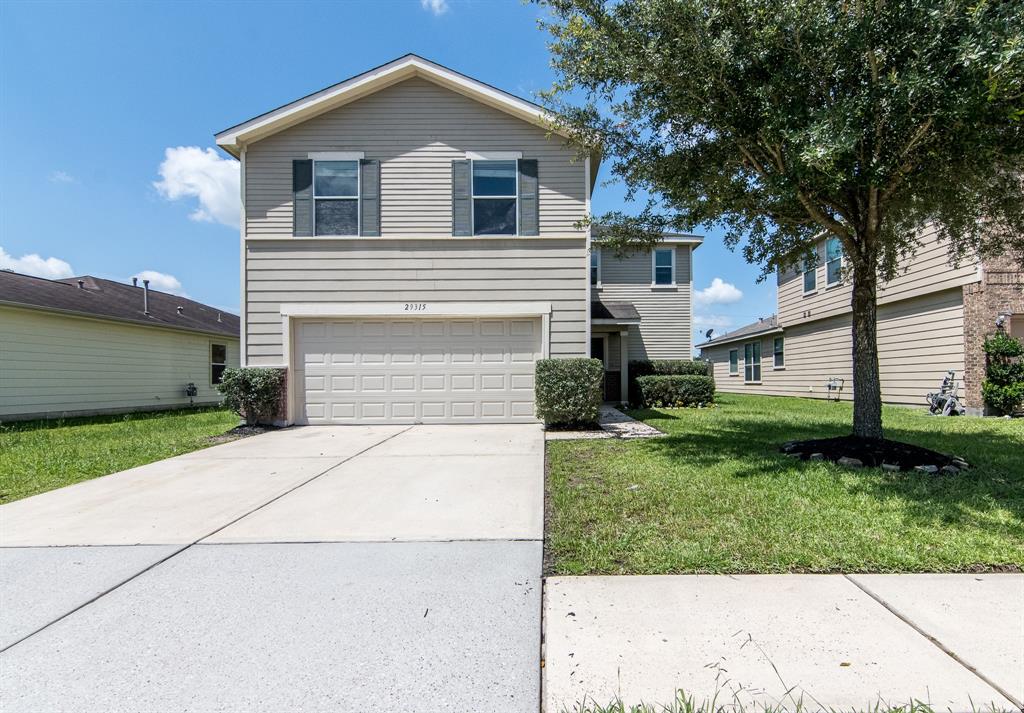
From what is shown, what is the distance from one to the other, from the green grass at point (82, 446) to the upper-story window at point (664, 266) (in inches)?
501

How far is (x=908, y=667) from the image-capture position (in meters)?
1.95

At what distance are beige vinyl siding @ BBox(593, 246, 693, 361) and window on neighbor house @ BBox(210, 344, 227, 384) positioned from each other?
1332 cm

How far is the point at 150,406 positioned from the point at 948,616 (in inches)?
685

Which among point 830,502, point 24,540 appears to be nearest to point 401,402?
point 24,540

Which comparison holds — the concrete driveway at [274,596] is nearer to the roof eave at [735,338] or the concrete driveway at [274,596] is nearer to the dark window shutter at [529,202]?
the dark window shutter at [529,202]

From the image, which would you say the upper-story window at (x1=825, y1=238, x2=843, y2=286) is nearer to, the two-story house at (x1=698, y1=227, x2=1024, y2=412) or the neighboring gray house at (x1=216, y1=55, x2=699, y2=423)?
the two-story house at (x1=698, y1=227, x2=1024, y2=412)

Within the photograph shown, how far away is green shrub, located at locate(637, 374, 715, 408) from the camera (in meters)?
12.5

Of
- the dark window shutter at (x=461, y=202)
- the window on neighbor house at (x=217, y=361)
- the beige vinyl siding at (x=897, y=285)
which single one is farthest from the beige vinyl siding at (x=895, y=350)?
the window on neighbor house at (x=217, y=361)

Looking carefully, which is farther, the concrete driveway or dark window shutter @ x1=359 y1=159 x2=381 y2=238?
dark window shutter @ x1=359 y1=159 x2=381 y2=238

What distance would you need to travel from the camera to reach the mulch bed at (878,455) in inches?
193

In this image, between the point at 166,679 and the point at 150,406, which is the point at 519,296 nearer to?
the point at 166,679

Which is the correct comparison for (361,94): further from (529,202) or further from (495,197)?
(529,202)

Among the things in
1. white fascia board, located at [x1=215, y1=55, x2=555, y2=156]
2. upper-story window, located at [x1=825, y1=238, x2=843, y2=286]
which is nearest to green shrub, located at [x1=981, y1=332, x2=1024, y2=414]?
upper-story window, located at [x1=825, y1=238, x2=843, y2=286]

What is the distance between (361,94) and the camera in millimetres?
9164
